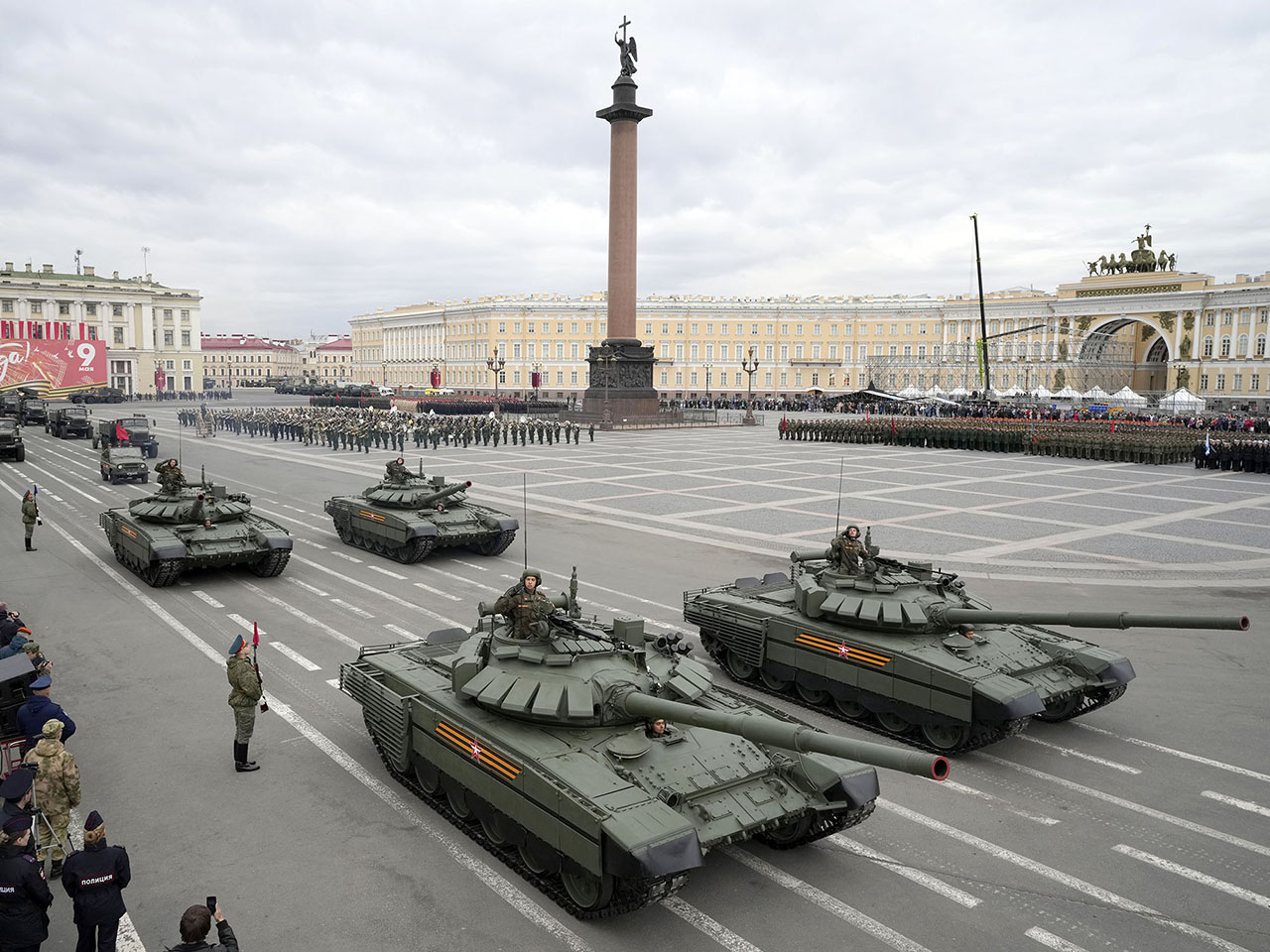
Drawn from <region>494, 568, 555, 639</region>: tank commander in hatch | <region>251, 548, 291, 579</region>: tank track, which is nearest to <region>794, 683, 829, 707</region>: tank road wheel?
<region>494, 568, 555, 639</region>: tank commander in hatch

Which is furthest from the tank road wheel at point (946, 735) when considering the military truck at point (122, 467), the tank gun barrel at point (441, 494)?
the military truck at point (122, 467)

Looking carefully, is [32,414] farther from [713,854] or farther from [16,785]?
[713,854]

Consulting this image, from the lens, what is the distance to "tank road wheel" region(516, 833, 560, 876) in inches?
276

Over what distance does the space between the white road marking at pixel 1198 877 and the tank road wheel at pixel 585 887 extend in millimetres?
4424

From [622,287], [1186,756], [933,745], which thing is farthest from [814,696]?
[622,287]

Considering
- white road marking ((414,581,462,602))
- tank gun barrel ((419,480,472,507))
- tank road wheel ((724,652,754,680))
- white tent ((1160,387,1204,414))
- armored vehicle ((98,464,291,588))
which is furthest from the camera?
white tent ((1160,387,1204,414))

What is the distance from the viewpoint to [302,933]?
6.40 m

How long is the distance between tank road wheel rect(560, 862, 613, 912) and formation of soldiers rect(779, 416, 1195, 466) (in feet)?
133

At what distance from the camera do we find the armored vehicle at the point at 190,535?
617 inches

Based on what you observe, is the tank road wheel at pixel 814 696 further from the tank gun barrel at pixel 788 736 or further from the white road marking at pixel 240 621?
the white road marking at pixel 240 621

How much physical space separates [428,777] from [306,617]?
665 cm

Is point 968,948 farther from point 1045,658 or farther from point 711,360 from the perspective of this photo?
point 711,360

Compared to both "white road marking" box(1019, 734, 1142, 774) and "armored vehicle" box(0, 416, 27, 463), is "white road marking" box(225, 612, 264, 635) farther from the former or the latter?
"armored vehicle" box(0, 416, 27, 463)

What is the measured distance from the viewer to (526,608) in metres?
8.27
